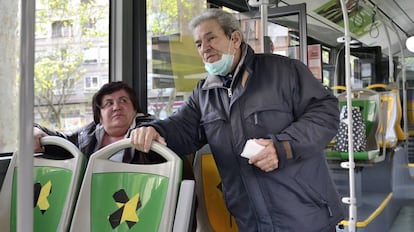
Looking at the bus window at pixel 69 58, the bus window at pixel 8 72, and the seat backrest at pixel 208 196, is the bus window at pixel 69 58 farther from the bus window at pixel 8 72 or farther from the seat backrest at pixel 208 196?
the seat backrest at pixel 208 196

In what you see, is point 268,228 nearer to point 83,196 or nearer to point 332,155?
point 83,196

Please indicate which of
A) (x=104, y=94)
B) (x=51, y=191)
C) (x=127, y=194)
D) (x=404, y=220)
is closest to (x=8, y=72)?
(x=104, y=94)

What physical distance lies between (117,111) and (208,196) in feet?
2.08

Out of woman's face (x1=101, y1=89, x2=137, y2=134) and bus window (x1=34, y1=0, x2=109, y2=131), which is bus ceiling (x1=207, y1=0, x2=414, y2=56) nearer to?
bus window (x1=34, y1=0, x2=109, y2=131)

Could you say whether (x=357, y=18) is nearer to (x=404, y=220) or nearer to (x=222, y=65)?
(x=404, y=220)

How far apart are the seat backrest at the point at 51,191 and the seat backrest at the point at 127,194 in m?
0.08

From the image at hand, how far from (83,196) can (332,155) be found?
331cm

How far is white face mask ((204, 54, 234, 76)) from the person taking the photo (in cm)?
174

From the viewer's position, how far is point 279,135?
1558 millimetres

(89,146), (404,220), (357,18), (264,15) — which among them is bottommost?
(404,220)

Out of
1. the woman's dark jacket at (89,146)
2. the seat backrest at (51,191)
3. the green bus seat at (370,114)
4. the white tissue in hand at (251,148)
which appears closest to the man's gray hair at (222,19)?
the white tissue in hand at (251,148)

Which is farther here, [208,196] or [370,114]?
[370,114]

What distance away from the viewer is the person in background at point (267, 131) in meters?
1.62

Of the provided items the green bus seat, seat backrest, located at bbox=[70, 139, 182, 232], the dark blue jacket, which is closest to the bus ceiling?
the green bus seat
